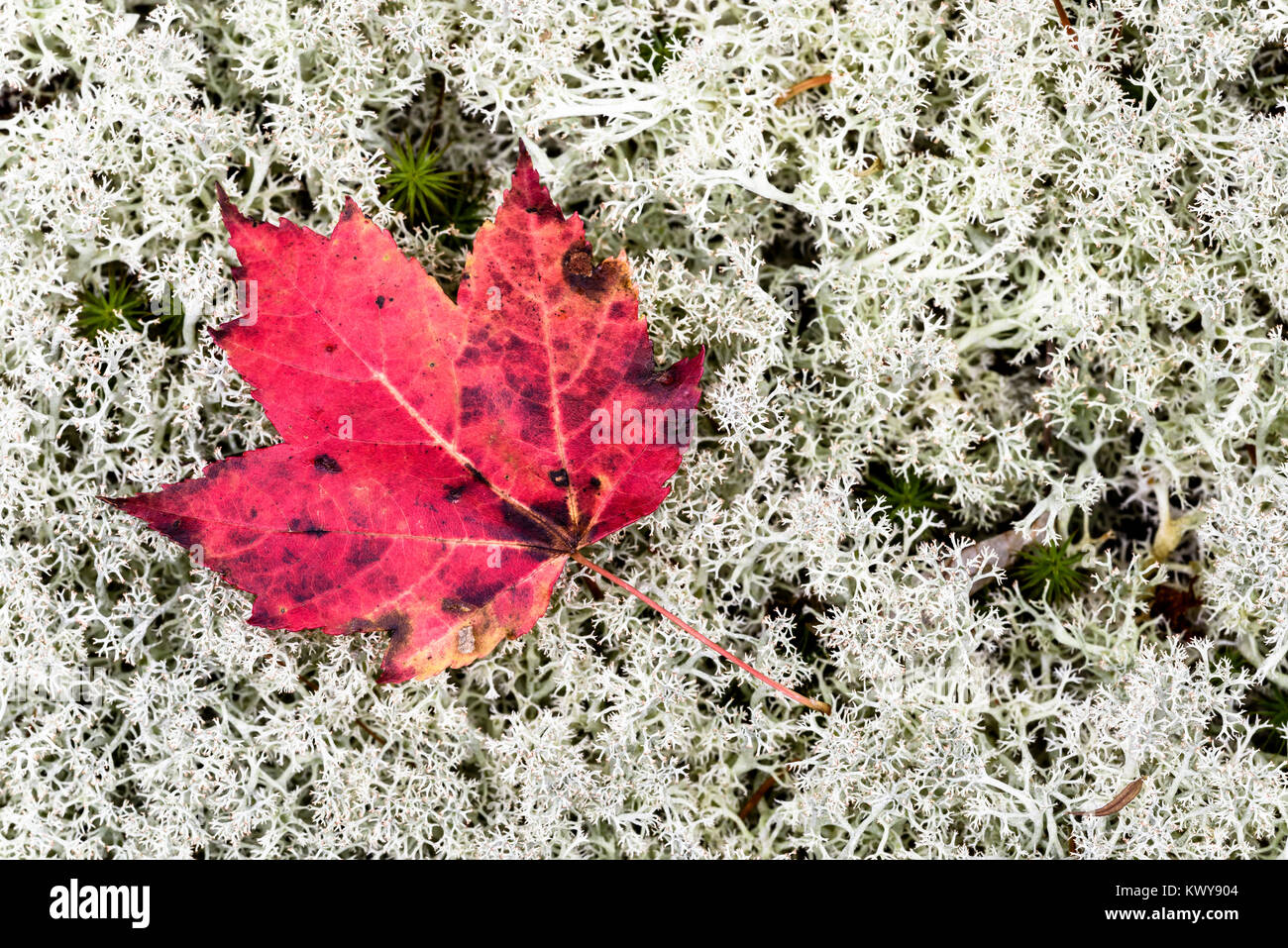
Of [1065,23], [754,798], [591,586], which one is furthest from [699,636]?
[1065,23]

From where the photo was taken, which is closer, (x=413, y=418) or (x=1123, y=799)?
(x=413, y=418)

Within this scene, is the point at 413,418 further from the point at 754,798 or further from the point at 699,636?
the point at 754,798

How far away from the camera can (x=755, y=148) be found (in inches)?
80.9

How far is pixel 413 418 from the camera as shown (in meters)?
1.81

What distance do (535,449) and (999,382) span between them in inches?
41.9

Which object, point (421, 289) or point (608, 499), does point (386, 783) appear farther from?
point (421, 289)

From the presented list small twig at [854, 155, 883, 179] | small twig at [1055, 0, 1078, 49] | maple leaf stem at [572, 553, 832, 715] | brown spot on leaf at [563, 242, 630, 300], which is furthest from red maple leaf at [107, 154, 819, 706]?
small twig at [1055, 0, 1078, 49]

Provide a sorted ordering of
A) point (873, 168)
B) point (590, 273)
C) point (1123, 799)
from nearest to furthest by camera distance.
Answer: point (590, 273), point (1123, 799), point (873, 168)

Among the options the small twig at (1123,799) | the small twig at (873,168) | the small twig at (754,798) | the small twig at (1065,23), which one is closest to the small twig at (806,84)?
the small twig at (873,168)

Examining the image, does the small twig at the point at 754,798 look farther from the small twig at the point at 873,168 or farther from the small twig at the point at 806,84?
the small twig at the point at 806,84

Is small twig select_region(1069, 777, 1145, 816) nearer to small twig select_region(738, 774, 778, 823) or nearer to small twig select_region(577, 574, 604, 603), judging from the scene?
small twig select_region(738, 774, 778, 823)

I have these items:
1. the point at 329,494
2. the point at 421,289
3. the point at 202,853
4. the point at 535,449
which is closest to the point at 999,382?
the point at 535,449
